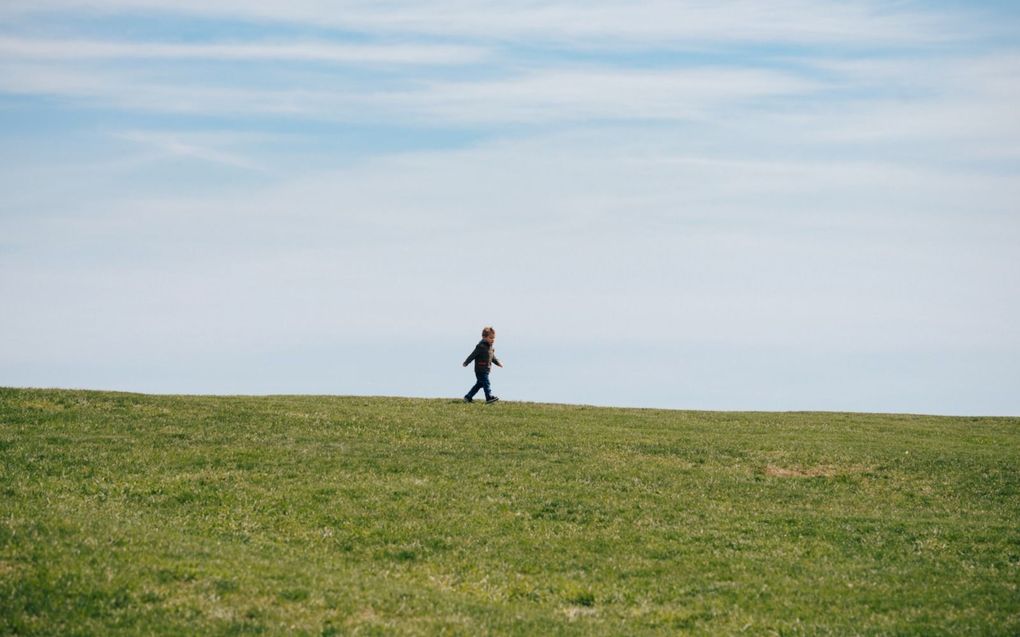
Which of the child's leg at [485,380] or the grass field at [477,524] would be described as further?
the child's leg at [485,380]

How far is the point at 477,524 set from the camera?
26578 mm

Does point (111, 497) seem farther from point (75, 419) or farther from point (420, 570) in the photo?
point (75, 419)

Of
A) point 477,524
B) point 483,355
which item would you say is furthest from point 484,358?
Result: point 477,524

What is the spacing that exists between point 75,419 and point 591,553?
79.5 ft

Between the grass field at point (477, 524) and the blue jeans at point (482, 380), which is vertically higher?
the blue jeans at point (482, 380)

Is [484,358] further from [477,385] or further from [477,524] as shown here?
[477,524]

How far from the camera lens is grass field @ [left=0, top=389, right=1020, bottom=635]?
62.9ft

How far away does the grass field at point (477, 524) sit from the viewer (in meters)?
19.2

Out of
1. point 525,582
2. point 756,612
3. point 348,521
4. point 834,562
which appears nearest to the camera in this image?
point 756,612

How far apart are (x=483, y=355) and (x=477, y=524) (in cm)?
2060

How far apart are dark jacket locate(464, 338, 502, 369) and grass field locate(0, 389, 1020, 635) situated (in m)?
2.64

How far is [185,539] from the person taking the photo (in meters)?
23.1

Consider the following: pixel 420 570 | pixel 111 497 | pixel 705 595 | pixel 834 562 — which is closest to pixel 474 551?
pixel 420 570

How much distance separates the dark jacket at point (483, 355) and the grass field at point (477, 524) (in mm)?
2643
